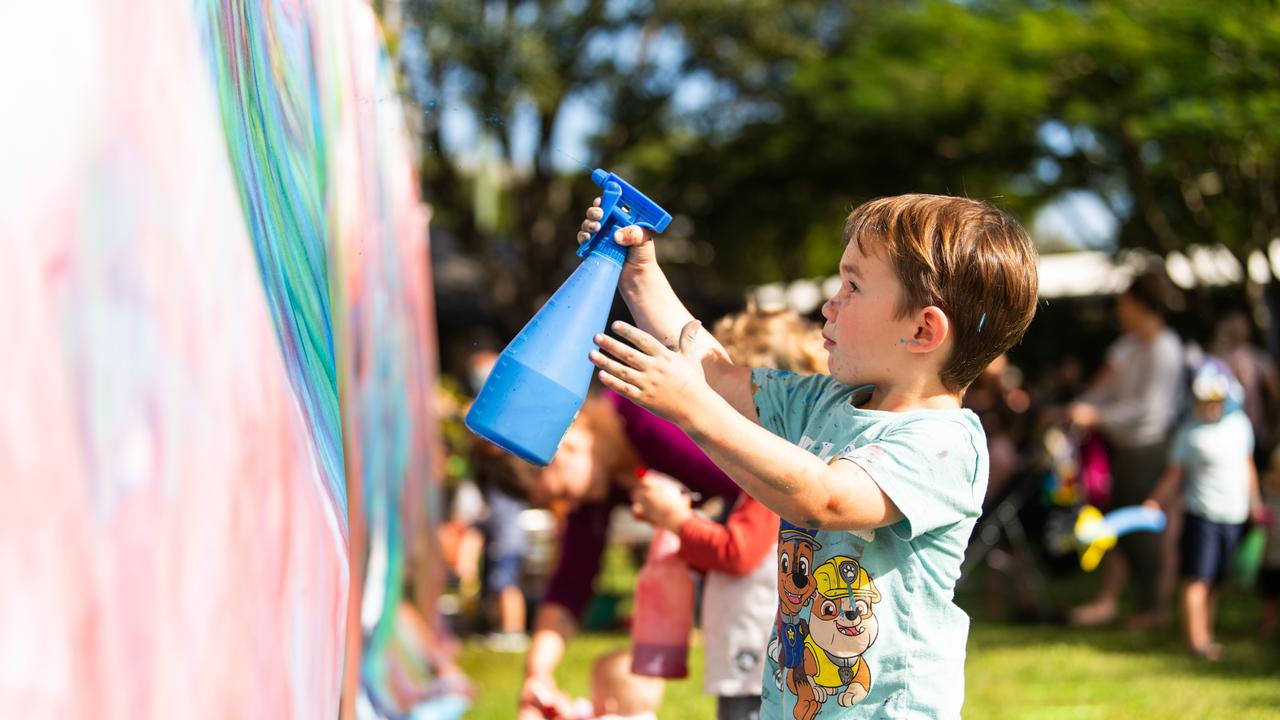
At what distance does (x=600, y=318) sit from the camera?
6.33ft

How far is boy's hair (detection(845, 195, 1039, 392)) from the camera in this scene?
1.94 meters

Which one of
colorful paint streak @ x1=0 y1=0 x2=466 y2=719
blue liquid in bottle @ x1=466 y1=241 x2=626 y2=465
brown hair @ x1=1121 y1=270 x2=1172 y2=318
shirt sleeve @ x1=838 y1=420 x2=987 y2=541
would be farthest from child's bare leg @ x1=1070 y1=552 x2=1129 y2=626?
blue liquid in bottle @ x1=466 y1=241 x2=626 y2=465

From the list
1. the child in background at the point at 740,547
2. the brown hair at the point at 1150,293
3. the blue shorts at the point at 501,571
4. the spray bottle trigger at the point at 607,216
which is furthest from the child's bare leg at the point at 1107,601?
the spray bottle trigger at the point at 607,216

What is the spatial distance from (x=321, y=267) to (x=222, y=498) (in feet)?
3.21

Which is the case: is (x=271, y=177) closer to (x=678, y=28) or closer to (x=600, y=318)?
(x=600, y=318)

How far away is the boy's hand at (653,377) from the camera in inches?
66.4

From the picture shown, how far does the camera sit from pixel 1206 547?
21.2 feet

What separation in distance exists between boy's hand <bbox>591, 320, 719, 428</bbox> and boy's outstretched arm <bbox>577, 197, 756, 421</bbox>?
0.32 m

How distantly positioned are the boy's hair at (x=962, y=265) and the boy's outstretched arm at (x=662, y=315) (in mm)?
307

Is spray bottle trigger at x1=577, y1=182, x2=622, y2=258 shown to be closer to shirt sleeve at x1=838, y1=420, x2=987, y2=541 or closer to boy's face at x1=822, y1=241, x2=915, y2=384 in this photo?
boy's face at x1=822, y1=241, x2=915, y2=384

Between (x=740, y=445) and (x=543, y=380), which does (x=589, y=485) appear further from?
(x=740, y=445)

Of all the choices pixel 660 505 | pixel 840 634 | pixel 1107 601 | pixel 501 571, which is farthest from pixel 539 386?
pixel 1107 601

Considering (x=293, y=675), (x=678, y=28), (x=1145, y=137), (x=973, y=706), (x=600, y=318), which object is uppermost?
(x=678, y=28)

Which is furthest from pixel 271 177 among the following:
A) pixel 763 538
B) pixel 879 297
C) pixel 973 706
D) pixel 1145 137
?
pixel 1145 137
